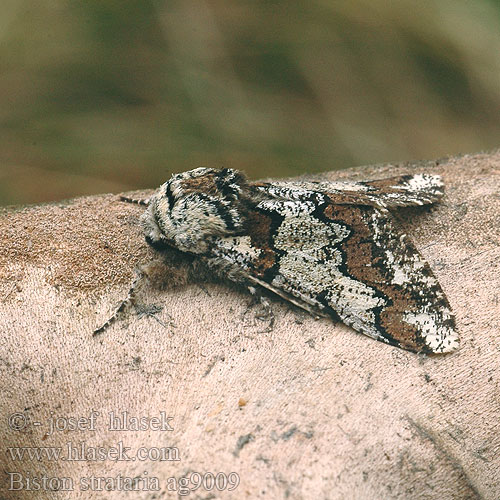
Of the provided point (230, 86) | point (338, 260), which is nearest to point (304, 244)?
point (338, 260)

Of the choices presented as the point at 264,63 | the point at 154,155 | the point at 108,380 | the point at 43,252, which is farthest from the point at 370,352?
the point at 264,63

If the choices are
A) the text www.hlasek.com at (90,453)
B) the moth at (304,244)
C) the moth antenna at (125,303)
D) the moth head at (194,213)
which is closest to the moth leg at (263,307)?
the moth at (304,244)

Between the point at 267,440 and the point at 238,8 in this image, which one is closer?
the point at 267,440

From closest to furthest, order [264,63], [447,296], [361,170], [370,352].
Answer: [370,352] → [447,296] → [361,170] → [264,63]

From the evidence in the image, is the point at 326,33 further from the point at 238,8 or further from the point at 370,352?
the point at 370,352

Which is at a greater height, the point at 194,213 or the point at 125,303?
the point at 194,213

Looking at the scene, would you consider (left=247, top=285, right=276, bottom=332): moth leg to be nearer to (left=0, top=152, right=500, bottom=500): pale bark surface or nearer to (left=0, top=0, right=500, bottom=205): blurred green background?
(left=0, top=152, right=500, bottom=500): pale bark surface

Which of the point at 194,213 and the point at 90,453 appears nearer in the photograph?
the point at 90,453

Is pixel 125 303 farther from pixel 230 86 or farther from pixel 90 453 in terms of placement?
pixel 230 86
